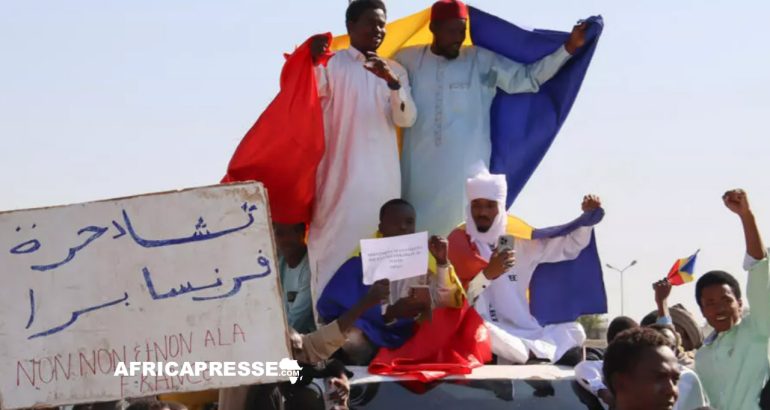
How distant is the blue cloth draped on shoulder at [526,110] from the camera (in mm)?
8805

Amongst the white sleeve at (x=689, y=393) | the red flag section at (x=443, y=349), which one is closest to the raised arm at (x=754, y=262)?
the white sleeve at (x=689, y=393)

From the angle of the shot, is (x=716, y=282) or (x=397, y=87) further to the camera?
(x=397, y=87)

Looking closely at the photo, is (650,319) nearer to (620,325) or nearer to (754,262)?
(620,325)

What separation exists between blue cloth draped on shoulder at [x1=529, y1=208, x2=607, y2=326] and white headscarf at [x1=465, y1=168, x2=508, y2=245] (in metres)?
0.25

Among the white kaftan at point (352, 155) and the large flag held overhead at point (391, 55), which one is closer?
the white kaftan at point (352, 155)

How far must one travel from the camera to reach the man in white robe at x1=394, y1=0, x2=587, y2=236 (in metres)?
8.43

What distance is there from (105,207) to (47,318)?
461mm

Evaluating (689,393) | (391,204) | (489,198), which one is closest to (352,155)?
(391,204)

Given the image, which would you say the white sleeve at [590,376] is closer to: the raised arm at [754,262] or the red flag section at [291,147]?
the raised arm at [754,262]

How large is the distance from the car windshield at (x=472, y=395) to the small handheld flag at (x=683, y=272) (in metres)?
2.04

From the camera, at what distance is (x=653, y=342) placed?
504 cm

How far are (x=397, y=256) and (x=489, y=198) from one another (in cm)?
105

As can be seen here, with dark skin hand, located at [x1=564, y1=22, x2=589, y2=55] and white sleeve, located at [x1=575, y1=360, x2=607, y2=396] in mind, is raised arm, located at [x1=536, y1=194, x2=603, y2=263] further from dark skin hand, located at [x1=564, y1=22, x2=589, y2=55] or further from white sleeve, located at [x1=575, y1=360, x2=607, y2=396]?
white sleeve, located at [x1=575, y1=360, x2=607, y2=396]

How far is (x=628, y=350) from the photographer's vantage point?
16.5ft
